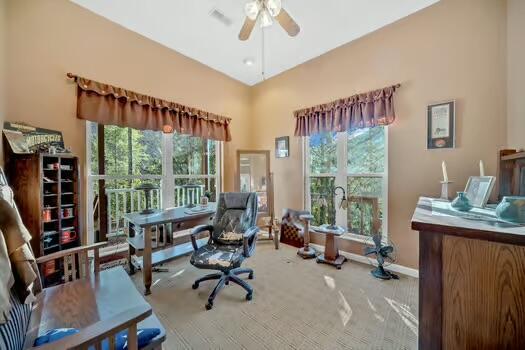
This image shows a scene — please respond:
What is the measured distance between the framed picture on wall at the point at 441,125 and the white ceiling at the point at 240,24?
1.13m

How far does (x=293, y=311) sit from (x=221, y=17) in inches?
123

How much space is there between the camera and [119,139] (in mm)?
2750

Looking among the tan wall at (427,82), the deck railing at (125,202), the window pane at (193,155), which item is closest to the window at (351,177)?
the tan wall at (427,82)

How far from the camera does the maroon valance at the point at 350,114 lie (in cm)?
252

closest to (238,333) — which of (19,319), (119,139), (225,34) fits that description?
(19,319)

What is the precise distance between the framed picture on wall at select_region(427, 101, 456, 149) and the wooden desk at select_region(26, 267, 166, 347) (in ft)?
9.43

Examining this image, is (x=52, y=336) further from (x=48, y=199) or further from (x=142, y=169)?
(x=142, y=169)

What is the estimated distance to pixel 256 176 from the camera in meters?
3.75

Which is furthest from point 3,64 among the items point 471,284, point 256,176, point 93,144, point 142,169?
point 471,284

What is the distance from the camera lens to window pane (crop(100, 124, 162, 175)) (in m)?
Answer: 2.65

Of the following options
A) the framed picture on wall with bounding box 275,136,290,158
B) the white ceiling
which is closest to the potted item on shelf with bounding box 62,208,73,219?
the white ceiling

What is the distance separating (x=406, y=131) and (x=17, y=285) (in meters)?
3.35

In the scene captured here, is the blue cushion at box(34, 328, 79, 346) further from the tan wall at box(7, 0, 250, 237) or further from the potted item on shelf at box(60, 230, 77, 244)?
the tan wall at box(7, 0, 250, 237)

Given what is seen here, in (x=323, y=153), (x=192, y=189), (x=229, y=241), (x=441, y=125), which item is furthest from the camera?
(x=192, y=189)
